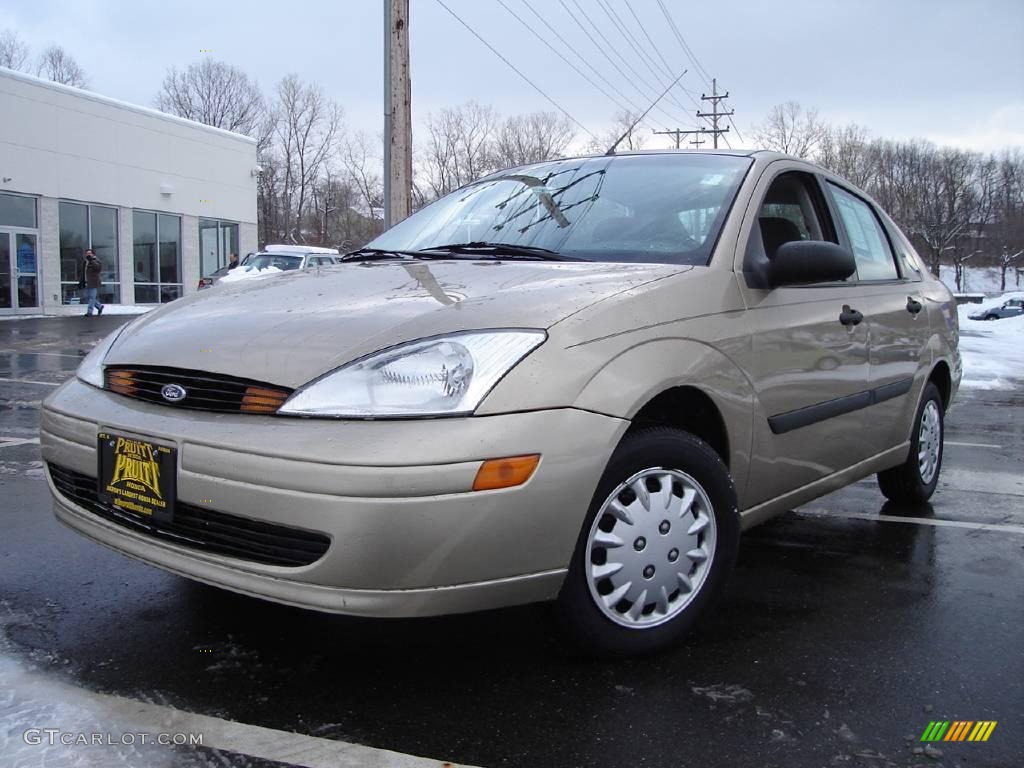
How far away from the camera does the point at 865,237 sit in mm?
4016

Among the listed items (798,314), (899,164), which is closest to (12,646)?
(798,314)

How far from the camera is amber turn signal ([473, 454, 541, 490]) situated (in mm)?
2020

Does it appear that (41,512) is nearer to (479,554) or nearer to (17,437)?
(17,437)

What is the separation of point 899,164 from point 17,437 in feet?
275

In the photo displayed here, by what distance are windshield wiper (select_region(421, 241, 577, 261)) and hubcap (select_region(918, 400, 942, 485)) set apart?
2329 mm

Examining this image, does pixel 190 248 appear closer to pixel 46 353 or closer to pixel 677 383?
pixel 46 353

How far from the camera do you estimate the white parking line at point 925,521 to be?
4.15m

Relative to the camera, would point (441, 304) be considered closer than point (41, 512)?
Yes

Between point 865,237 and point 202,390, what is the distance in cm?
305

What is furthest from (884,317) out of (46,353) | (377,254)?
(46,353)

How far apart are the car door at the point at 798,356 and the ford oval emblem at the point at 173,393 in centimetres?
166

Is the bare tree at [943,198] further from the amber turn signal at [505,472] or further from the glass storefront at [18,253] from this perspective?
the amber turn signal at [505,472]

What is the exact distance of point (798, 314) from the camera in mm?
3102

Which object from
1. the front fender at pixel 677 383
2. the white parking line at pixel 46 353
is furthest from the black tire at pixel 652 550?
the white parking line at pixel 46 353
